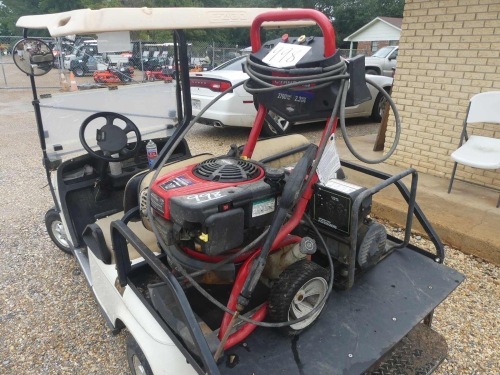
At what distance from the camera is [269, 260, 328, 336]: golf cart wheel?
165 centimetres

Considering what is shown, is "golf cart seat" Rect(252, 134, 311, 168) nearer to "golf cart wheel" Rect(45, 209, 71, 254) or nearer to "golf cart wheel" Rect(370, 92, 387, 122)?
"golf cart wheel" Rect(45, 209, 71, 254)

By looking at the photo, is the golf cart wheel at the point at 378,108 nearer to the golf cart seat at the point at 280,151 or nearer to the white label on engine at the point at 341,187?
the golf cart seat at the point at 280,151

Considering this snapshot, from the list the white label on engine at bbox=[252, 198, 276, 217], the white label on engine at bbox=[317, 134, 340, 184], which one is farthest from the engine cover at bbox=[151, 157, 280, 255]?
the white label on engine at bbox=[317, 134, 340, 184]

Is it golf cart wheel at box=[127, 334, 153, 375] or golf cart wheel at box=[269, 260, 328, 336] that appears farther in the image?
golf cart wheel at box=[127, 334, 153, 375]

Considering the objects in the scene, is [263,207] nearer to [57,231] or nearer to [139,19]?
[139,19]

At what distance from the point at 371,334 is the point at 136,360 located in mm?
1130

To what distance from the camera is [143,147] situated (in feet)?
10.1

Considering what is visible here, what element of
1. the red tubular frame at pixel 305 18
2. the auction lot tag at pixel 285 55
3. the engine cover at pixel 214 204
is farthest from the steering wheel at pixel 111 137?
the auction lot tag at pixel 285 55

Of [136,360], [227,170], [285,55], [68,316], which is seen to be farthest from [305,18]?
[68,316]

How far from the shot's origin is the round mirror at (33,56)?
2580 mm

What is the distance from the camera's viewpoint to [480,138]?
3854mm

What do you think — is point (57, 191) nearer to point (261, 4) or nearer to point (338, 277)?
point (338, 277)

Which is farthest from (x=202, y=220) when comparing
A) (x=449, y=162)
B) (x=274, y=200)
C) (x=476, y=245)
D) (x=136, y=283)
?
(x=449, y=162)

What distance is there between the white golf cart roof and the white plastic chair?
2364mm
